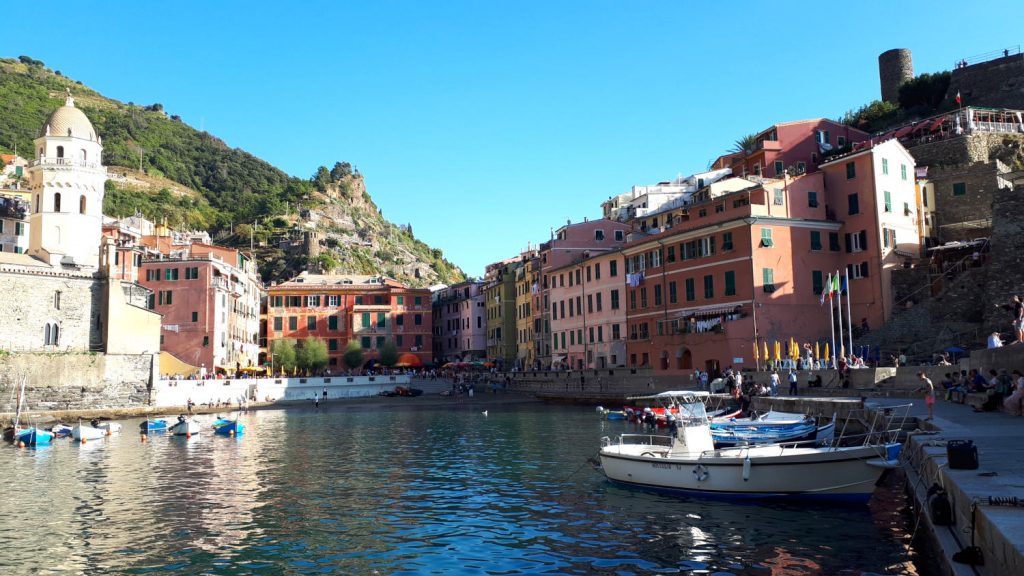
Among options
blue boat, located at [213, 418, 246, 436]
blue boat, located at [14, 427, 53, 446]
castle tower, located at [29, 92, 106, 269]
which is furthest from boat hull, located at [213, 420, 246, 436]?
castle tower, located at [29, 92, 106, 269]

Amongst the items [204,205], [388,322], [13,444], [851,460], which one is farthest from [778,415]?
[204,205]

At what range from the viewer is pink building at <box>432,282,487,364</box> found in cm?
9562

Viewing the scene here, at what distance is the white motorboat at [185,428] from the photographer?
1666 inches

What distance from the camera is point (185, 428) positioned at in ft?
139

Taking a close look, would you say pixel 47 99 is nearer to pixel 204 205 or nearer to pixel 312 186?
pixel 204 205

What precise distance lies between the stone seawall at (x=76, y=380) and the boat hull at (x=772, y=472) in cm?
4860

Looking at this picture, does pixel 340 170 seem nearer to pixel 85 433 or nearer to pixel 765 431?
pixel 85 433

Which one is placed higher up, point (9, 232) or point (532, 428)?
point (9, 232)

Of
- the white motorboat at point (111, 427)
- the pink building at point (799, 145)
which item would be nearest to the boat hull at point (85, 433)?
the white motorboat at point (111, 427)

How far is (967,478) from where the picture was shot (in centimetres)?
1164

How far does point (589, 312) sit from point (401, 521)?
4949 centimetres

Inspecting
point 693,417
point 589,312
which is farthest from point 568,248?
point 693,417

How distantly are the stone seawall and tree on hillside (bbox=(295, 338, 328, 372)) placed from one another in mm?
23215

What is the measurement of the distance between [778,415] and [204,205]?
469ft
